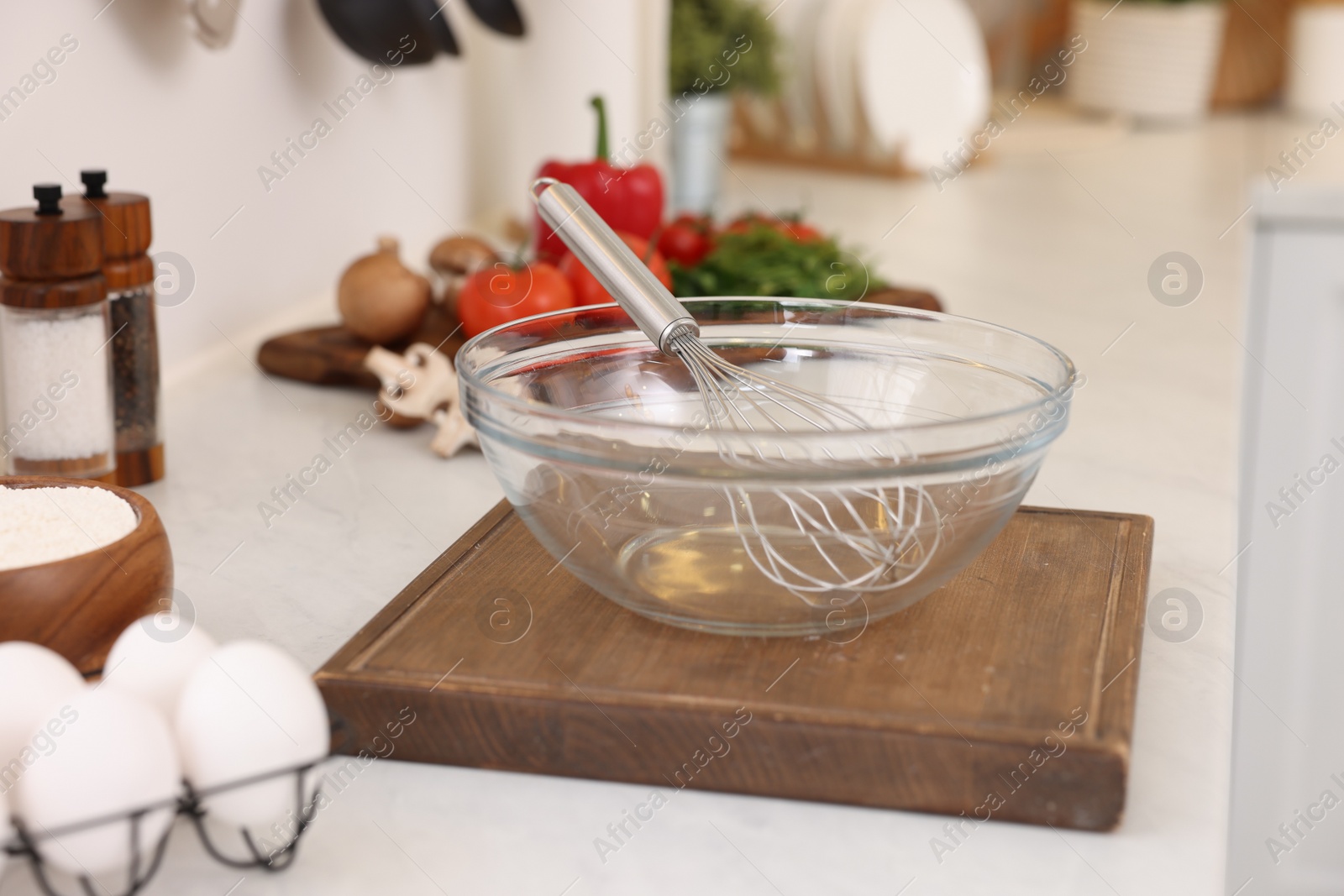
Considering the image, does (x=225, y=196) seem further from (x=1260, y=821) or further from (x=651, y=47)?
(x=1260, y=821)

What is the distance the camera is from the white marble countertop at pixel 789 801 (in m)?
0.42

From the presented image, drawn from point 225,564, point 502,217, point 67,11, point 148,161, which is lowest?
point 502,217

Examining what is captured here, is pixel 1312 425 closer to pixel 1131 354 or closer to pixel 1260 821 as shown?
pixel 1131 354

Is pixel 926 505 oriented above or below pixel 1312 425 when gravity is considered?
above

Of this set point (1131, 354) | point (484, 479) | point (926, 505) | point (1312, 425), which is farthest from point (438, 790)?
point (1312, 425)

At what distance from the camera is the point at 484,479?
2.62 feet

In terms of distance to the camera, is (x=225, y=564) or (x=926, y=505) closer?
(x=926, y=505)

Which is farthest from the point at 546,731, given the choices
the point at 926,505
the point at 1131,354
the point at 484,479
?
the point at 1131,354

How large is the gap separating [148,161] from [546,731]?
0.60 m

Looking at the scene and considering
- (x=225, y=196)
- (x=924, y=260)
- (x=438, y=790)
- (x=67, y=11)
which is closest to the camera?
(x=438, y=790)

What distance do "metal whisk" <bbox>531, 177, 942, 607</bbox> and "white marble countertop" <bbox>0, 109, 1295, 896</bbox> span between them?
0.33 ft

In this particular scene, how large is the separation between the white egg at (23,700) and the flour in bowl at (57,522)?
3.8 inches

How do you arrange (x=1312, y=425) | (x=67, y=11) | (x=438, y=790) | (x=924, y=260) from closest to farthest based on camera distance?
(x=438, y=790)
(x=67, y=11)
(x=1312, y=425)
(x=924, y=260)

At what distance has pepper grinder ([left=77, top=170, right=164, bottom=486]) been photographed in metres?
0.71
